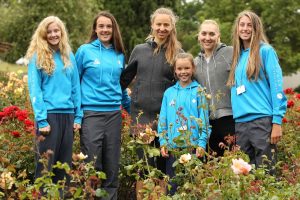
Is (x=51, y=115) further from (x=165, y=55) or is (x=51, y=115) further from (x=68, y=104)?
(x=165, y=55)

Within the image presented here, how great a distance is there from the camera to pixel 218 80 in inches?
221

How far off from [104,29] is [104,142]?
3.27ft

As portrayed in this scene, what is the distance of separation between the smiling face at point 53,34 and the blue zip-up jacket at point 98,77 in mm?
337

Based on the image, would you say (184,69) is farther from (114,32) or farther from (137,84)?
(114,32)

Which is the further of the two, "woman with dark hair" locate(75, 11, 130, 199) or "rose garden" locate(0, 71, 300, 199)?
"woman with dark hair" locate(75, 11, 130, 199)

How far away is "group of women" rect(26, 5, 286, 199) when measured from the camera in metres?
5.23

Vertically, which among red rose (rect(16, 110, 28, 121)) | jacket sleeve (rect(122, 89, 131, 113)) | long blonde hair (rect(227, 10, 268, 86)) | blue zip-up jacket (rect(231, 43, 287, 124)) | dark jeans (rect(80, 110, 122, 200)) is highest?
long blonde hair (rect(227, 10, 268, 86))

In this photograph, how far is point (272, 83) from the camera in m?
5.21

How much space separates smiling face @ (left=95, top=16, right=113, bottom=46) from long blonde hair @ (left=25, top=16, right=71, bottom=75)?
364 millimetres

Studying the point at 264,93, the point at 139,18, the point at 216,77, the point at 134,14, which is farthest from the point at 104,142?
the point at 139,18

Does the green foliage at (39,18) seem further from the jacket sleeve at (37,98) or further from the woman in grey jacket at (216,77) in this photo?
the jacket sleeve at (37,98)

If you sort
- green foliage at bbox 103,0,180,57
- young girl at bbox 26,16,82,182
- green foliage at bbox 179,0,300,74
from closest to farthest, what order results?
young girl at bbox 26,16,82,182
green foliage at bbox 179,0,300,74
green foliage at bbox 103,0,180,57

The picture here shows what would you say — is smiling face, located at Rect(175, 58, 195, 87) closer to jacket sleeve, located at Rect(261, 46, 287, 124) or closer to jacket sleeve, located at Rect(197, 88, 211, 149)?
jacket sleeve, located at Rect(197, 88, 211, 149)

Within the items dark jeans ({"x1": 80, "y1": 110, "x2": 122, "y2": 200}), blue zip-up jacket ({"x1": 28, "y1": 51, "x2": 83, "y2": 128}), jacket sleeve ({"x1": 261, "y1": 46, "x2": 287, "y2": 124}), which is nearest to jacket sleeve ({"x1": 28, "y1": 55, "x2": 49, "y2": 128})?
blue zip-up jacket ({"x1": 28, "y1": 51, "x2": 83, "y2": 128})
